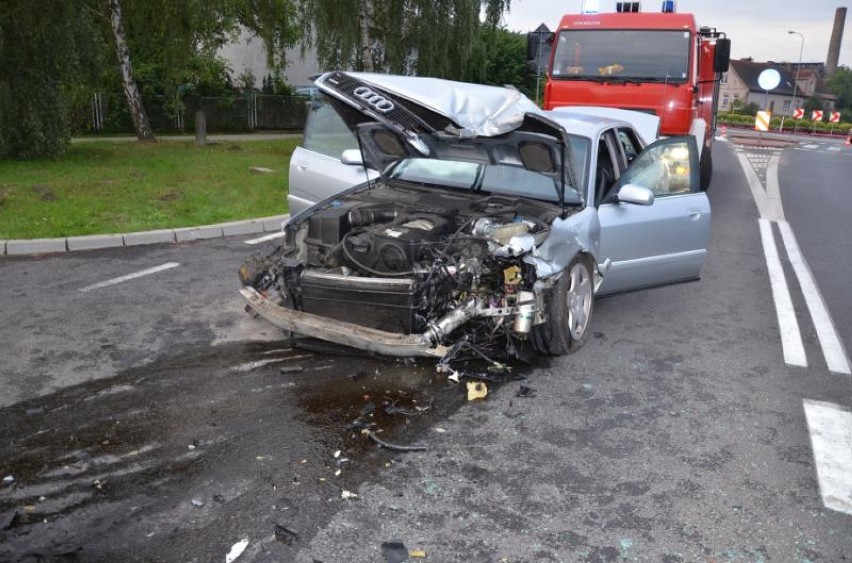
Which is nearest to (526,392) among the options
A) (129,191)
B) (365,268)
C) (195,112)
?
(365,268)

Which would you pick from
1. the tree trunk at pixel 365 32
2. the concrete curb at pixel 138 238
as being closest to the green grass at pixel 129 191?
the concrete curb at pixel 138 238

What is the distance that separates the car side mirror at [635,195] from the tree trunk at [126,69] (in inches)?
587

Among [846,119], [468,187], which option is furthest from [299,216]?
[846,119]

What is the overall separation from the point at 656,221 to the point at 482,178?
1486 millimetres

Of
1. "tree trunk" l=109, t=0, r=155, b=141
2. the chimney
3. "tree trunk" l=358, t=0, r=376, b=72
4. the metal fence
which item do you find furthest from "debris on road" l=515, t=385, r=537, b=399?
the chimney

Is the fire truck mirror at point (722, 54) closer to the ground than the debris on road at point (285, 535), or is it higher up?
higher up

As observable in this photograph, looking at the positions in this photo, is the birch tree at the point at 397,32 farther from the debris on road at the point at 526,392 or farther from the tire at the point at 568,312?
the debris on road at the point at 526,392

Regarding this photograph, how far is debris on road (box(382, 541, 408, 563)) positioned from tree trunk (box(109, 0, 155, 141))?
54.7 feet

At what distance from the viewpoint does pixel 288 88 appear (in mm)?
27562

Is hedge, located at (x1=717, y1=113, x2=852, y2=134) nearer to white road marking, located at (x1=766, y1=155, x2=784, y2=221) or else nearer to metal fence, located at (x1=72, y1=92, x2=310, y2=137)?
white road marking, located at (x1=766, y1=155, x2=784, y2=221)

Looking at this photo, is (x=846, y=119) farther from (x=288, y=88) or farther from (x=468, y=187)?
(x=468, y=187)

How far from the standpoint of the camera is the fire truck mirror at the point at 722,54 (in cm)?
1223

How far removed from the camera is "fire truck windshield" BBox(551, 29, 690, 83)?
1159 cm

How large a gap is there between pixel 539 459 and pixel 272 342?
2.35 metres
